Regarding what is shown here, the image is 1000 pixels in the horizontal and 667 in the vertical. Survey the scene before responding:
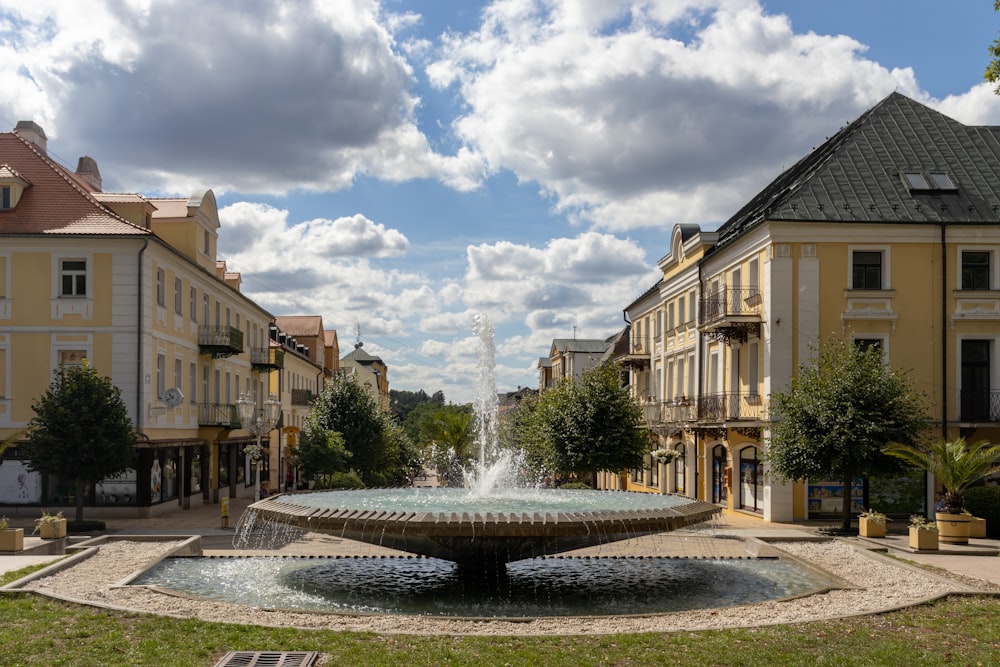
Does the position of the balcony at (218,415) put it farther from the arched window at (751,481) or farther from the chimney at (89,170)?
the arched window at (751,481)

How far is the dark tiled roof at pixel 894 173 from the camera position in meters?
30.1

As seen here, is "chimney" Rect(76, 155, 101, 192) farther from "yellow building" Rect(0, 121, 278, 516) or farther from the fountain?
the fountain

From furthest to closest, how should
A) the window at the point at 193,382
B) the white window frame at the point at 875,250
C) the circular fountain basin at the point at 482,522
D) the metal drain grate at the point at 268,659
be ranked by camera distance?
the window at the point at 193,382 → the white window frame at the point at 875,250 → the circular fountain basin at the point at 482,522 → the metal drain grate at the point at 268,659

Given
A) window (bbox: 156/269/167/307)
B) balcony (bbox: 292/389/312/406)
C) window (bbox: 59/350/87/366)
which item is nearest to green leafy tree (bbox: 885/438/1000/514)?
window (bbox: 156/269/167/307)

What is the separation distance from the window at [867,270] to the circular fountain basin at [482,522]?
1479 cm

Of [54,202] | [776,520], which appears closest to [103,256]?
[54,202]

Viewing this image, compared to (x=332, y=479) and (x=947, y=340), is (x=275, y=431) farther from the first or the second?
(x=947, y=340)

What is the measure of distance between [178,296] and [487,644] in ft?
89.4

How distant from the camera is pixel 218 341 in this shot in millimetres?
39250

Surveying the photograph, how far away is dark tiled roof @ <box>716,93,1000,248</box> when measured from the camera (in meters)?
30.1

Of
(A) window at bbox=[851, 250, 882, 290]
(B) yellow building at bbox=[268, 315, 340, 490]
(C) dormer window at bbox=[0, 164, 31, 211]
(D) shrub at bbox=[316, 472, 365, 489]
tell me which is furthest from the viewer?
(B) yellow building at bbox=[268, 315, 340, 490]

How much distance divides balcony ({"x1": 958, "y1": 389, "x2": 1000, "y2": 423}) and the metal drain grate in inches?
1014

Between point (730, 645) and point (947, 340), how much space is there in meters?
22.7

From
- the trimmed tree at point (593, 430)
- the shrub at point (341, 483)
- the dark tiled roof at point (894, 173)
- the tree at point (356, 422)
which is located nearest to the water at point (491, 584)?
the dark tiled roof at point (894, 173)
